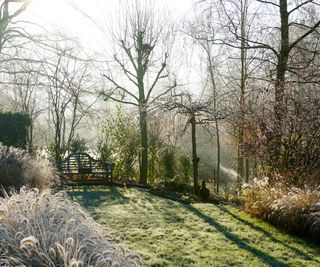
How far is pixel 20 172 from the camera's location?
7.76 metres

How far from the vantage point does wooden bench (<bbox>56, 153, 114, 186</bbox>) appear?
12.5 meters

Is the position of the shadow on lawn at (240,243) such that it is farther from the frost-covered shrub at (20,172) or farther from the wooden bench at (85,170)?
the wooden bench at (85,170)

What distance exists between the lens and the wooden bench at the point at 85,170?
1251cm

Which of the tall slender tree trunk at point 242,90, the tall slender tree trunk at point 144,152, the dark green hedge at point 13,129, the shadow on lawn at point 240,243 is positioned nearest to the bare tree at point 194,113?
the tall slender tree trunk at point 242,90

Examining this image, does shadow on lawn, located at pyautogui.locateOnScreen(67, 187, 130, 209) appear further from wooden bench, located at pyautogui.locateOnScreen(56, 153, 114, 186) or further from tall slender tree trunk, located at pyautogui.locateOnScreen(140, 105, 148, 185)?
tall slender tree trunk, located at pyautogui.locateOnScreen(140, 105, 148, 185)

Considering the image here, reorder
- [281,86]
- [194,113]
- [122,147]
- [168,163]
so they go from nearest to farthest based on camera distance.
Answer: [281,86] → [194,113] → [168,163] → [122,147]

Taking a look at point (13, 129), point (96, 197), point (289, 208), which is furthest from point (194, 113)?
point (13, 129)

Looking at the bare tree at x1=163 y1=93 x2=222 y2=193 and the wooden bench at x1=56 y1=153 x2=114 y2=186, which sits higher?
the bare tree at x1=163 y1=93 x2=222 y2=193

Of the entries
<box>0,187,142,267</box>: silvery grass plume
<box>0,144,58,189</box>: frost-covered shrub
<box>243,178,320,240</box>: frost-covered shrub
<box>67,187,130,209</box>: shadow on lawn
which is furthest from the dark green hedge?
<box>0,187,142,267</box>: silvery grass plume

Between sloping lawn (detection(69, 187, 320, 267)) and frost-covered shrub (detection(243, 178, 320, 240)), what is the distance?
199 mm

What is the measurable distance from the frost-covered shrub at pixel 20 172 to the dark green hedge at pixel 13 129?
13.5 feet

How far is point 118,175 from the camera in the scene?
15.2 meters

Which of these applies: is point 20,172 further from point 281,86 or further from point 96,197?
point 281,86

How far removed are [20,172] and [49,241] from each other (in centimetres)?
533
